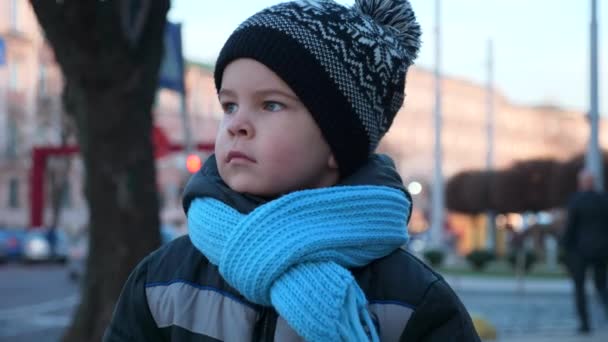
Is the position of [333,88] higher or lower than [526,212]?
higher

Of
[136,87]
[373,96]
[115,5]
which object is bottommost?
[136,87]

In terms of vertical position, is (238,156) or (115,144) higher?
(238,156)

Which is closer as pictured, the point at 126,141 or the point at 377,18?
the point at 377,18

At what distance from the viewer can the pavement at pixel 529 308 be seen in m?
10.6

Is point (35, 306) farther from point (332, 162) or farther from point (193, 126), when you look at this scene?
point (193, 126)

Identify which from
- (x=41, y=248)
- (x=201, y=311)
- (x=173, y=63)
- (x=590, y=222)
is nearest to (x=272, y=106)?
(x=201, y=311)

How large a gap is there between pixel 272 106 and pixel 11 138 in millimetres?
60948

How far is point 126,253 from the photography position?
7059 millimetres

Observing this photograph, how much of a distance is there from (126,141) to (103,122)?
215 millimetres

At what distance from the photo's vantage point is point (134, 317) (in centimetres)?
197

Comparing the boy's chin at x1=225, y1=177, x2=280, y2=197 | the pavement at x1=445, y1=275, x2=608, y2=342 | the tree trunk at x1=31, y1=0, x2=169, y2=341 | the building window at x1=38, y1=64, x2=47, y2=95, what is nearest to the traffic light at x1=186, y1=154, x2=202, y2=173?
the pavement at x1=445, y1=275, x2=608, y2=342

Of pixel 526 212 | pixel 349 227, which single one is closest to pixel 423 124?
pixel 526 212

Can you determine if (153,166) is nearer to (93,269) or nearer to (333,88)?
(93,269)

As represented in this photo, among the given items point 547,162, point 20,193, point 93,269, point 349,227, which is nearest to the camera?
point 349,227
